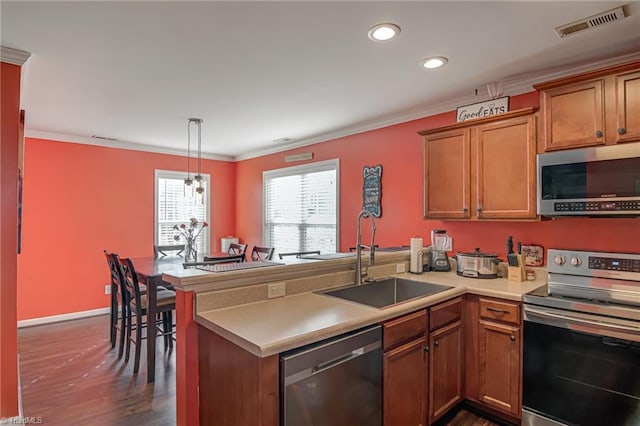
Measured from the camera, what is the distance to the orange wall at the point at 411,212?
254cm

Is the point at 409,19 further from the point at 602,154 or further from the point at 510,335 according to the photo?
the point at 510,335

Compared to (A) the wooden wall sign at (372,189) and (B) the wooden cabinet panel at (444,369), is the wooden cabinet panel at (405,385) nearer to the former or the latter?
(B) the wooden cabinet panel at (444,369)

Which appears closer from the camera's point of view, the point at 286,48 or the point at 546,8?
the point at 546,8

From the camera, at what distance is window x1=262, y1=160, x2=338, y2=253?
465 cm

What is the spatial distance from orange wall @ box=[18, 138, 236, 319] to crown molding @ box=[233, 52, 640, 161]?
2.58m

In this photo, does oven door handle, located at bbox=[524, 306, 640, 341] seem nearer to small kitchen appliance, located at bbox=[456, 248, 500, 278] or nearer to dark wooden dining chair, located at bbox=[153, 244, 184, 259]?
small kitchen appliance, located at bbox=[456, 248, 500, 278]

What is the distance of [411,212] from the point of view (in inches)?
144

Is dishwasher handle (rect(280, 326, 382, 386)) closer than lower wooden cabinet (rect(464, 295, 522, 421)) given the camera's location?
Yes

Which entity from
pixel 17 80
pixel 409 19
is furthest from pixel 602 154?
pixel 17 80

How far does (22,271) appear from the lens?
4.31 metres

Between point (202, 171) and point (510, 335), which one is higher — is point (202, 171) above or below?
above

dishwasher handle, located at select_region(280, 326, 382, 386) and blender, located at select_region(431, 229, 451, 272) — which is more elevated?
blender, located at select_region(431, 229, 451, 272)

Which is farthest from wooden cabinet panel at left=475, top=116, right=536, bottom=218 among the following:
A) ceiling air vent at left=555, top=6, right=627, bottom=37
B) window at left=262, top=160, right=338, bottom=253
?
window at left=262, top=160, right=338, bottom=253

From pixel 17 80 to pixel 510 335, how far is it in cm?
375
